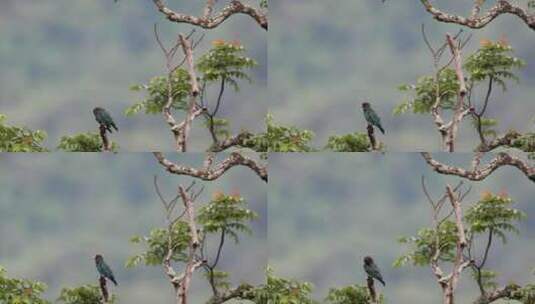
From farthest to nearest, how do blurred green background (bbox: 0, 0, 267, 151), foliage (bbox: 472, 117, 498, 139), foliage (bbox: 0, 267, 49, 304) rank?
1. foliage (bbox: 472, 117, 498, 139)
2. blurred green background (bbox: 0, 0, 267, 151)
3. foliage (bbox: 0, 267, 49, 304)

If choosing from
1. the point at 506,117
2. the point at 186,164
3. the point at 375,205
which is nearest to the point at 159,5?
the point at 186,164

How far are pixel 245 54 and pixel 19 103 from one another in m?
1.13

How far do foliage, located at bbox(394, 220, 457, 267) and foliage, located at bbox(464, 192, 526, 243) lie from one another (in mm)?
108

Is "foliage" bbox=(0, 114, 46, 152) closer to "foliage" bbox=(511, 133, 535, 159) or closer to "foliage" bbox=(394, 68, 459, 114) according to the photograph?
"foliage" bbox=(394, 68, 459, 114)

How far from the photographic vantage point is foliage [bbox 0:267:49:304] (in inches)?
156

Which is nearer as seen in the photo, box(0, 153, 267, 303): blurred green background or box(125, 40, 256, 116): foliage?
box(0, 153, 267, 303): blurred green background

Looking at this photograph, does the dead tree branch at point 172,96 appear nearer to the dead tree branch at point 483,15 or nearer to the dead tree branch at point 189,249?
the dead tree branch at point 189,249

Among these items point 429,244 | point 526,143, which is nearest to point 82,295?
point 429,244

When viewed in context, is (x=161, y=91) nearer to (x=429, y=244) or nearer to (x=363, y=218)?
(x=363, y=218)

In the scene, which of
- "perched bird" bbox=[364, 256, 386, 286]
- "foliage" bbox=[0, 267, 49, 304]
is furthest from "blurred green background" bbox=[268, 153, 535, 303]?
"foliage" bbox=[0, 267, 49, 304]

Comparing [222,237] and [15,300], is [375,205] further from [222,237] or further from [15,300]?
[15,300]

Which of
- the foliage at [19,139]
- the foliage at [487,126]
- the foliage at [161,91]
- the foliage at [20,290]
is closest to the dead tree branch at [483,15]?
the foliage at [487,126]

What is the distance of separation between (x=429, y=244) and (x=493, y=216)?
34 cm

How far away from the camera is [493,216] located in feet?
13.7
